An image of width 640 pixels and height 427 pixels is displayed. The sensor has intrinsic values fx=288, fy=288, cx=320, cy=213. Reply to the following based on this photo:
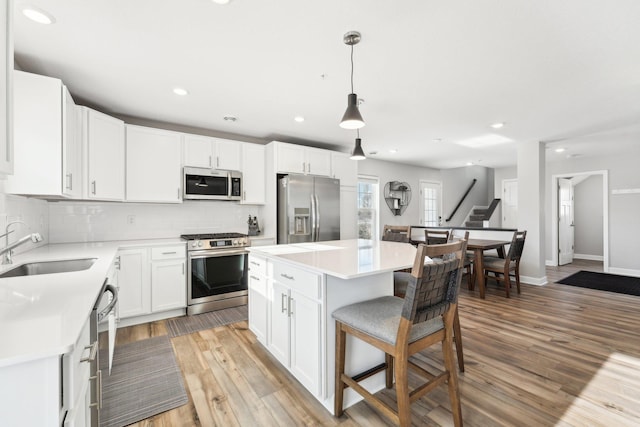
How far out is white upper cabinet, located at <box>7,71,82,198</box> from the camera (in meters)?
2.12

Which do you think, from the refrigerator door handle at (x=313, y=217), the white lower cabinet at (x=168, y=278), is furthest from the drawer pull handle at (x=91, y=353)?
the refrigerator door handle at (x=313, y=217)

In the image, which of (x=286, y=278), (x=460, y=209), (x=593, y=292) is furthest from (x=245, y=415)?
(x=460, y=209)

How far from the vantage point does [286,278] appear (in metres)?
2.07

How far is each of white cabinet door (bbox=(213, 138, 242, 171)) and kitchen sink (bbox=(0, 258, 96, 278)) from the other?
6.61 ft

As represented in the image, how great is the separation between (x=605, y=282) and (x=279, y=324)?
A: 593 cm

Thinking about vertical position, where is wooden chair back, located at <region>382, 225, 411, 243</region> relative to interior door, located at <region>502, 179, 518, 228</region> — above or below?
below

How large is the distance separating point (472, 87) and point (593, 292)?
3965 millimetres

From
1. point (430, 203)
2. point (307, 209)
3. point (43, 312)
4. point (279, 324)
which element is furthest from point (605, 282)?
point (43, 312)

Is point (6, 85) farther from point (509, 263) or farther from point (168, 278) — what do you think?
point (509, 263)

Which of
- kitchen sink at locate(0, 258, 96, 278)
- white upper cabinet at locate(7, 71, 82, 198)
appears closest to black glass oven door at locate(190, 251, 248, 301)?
kitchen sink at locate(0, 258, 96, 278)

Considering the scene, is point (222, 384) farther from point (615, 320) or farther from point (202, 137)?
point (615, 320)

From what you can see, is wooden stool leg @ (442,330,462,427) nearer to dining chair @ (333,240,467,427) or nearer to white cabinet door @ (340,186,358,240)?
dining chair @ (333,240,467,427)

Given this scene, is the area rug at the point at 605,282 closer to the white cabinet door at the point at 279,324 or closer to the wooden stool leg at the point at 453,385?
the wooden stool leg at the point at 453,385

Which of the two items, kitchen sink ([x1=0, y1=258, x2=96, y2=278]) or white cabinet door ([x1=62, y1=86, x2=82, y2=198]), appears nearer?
kitchen sink ([x1=0, y1=258, x2=96, y2=278])
